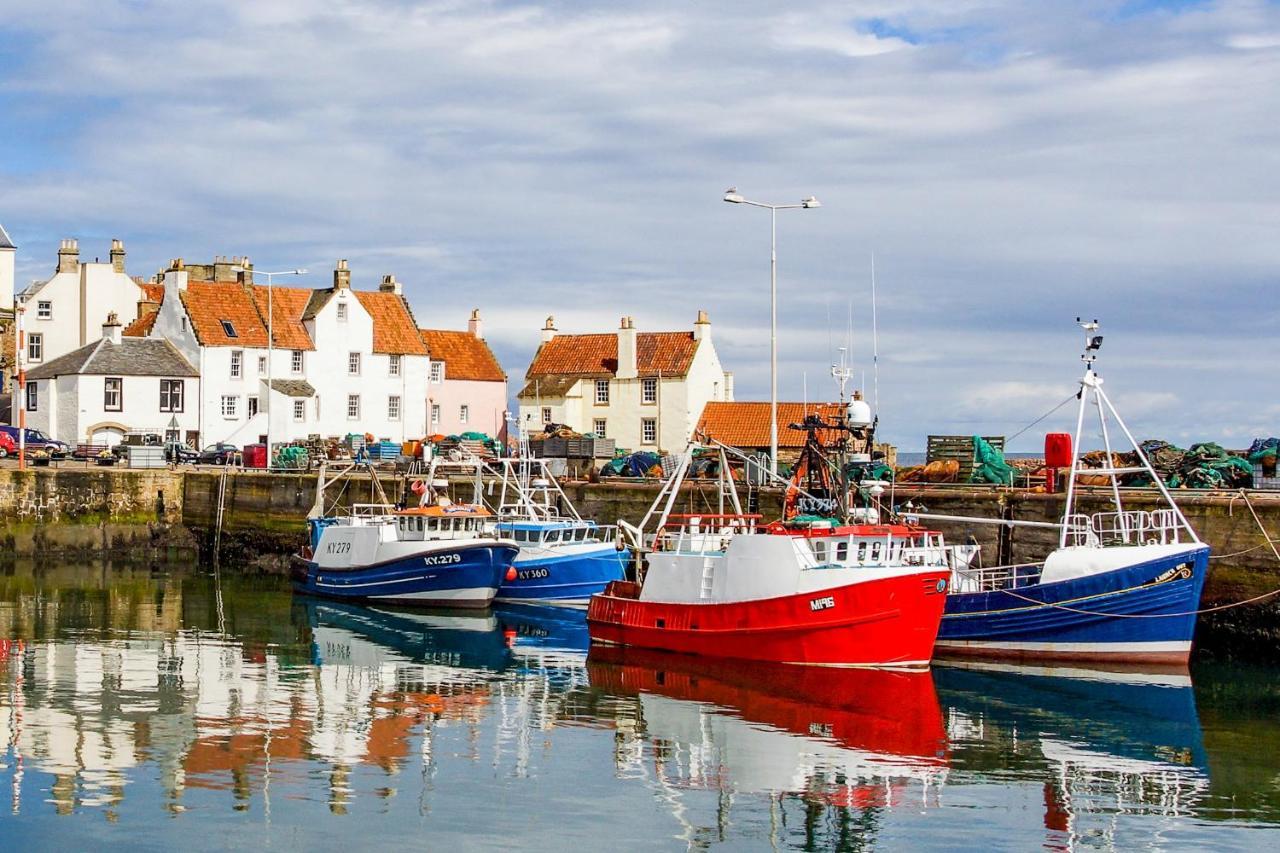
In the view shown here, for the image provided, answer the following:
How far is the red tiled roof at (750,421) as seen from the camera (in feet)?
222

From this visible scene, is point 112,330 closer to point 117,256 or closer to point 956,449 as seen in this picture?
point 117,256

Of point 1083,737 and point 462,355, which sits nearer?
point 1083,737

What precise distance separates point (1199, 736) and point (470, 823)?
498 inches

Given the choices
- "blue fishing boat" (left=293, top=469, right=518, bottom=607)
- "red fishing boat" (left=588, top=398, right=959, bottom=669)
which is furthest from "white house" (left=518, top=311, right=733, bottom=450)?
"red fishing boat" (left=588, top=398, right=959, bottom=669)

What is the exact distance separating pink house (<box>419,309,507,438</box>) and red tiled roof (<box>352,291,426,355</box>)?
1.69 metres

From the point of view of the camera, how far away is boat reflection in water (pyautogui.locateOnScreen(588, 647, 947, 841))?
21.7 metres

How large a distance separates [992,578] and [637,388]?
3880 cm

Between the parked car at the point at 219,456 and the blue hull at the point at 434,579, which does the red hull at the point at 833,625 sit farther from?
the parked car at the point at 219,456

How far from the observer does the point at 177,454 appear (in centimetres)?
6056

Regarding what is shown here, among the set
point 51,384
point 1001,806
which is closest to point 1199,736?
point 1001,806

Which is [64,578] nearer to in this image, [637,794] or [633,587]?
[633,587]

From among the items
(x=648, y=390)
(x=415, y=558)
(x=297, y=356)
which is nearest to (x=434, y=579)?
(x=415, y=558)

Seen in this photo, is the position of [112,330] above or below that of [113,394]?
above

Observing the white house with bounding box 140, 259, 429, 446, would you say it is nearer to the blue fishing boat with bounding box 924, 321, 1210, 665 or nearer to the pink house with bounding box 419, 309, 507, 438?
the pink house with bounding box 419, 309, 507, 438
